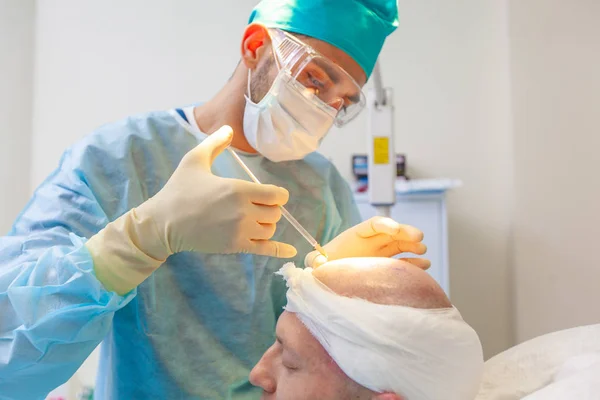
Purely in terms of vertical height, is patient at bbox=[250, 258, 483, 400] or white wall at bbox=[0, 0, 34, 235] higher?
white wall at bbox=[0, 0, 34, 235]

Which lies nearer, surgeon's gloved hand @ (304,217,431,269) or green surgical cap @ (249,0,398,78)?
surgeon's gloved hand @ (304,217,431,269)

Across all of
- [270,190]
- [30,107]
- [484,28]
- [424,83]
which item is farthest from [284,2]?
[30,107]

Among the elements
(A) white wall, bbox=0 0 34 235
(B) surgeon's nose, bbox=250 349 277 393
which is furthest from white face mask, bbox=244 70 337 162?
(A) white wall, bbox=0 0 34 235

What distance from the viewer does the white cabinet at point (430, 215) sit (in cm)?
237

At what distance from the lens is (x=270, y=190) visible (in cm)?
101

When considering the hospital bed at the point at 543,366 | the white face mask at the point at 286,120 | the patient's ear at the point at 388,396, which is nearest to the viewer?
the patient's ear at the point at 388,396

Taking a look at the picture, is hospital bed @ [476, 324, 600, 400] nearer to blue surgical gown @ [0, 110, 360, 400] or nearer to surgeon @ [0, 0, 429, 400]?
surgeon @ [0, 0, 429, 400]

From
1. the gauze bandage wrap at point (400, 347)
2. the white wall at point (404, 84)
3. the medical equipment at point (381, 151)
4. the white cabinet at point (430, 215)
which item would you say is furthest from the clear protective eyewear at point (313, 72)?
the white wall at point (404, 84)

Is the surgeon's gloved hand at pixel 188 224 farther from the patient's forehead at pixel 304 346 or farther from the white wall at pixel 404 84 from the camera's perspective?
the white wall at pixel 404 84

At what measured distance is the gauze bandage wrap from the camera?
851 mm

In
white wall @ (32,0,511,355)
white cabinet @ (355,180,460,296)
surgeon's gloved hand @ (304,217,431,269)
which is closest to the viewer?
surgeon's gloved hand @ (304,217,431,269)

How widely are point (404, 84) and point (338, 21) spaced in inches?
65.0

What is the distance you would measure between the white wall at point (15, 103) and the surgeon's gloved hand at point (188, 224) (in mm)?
2216

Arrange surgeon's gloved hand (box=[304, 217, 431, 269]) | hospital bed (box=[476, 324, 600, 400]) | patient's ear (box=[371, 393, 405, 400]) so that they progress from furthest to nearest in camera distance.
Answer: surgeon's gloved hand (box=[304, 217, 431, 269]), hospital bed (box=[476, 324, 600, 400]), patient's ear (box=[371, 393, 405, 400])
